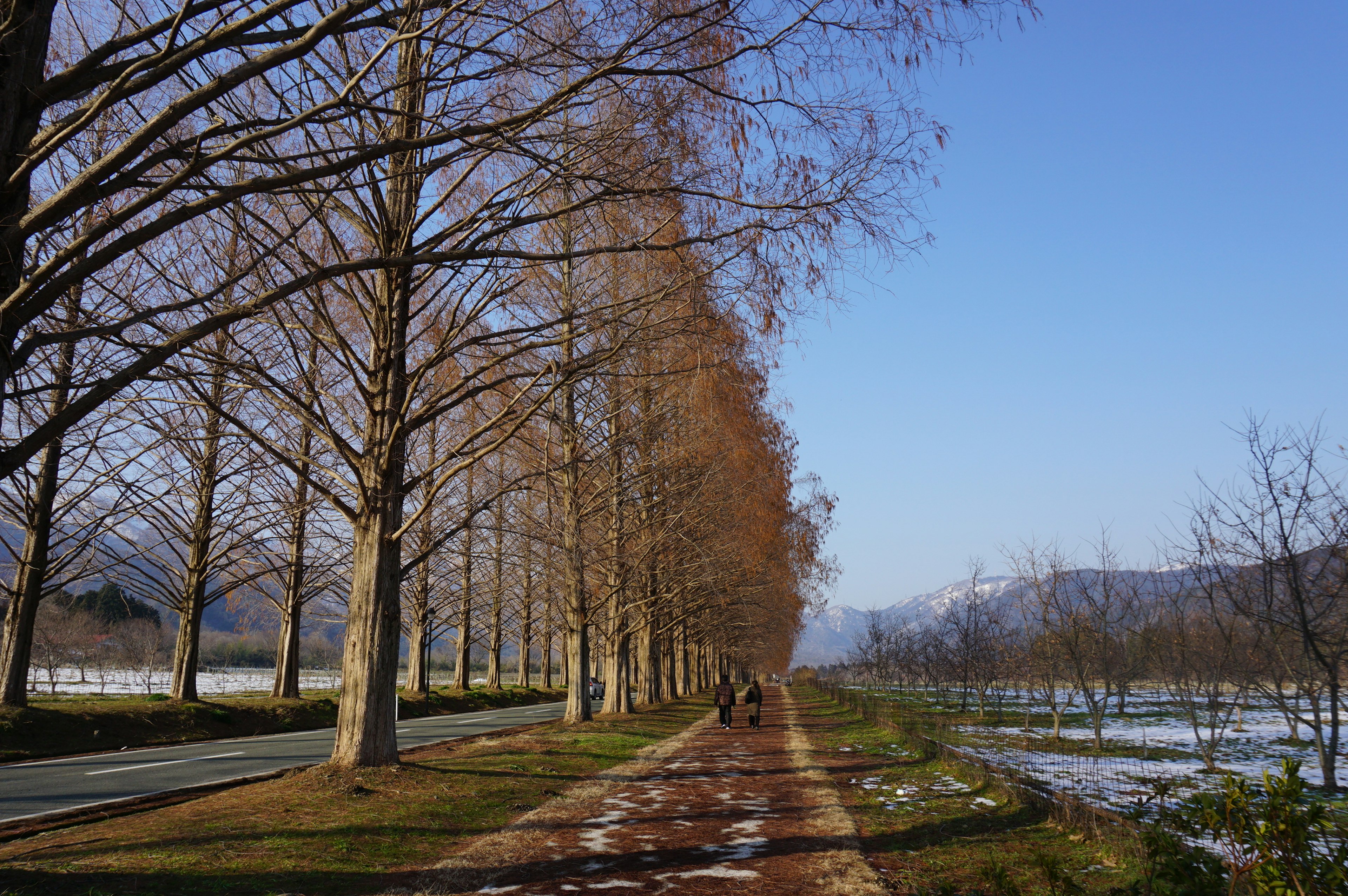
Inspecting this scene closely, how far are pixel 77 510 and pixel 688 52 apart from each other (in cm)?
1905

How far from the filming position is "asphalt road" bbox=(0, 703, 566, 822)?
981cm

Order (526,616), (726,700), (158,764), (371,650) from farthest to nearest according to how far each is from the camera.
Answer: (526,616)
(726,700)
(158,764)
(371,650)

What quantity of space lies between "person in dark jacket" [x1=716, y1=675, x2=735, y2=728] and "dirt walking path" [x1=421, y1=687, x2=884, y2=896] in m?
10.9

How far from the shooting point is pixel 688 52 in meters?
6.38

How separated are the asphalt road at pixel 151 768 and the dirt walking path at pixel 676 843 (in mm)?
5264

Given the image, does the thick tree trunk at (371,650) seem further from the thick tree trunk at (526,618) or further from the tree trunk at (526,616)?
the tree trunk at (526,616)

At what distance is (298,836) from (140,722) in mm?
13647

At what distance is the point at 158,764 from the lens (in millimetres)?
13258

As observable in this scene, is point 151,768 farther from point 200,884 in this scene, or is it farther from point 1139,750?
point 1139,750

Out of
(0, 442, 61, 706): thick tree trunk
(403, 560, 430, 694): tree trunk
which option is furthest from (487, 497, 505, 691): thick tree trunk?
(0, 442, 61, 706): thick tree trunk

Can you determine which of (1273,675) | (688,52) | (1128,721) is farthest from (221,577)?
(1128,721)

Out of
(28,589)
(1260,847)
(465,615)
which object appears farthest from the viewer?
(465,615)

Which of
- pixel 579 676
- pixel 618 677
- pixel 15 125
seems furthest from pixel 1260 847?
pixel 618 677

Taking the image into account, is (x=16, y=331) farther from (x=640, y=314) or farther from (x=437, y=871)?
(x=640, y=314)
